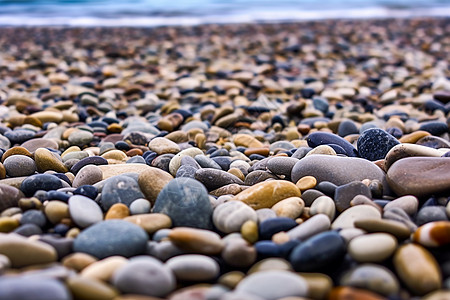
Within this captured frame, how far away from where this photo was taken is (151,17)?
12.4 metres

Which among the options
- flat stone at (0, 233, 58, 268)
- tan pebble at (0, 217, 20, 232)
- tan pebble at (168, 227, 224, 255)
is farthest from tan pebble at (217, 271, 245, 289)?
tan pebble at (0, 217, 20, 232)

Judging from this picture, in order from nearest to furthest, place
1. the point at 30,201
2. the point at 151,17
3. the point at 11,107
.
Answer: the point at 30,201
the point at 11,107
the point at 151,17

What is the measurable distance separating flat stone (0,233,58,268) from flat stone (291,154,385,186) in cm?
117

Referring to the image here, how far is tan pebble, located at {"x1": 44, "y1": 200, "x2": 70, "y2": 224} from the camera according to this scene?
63.3 inches

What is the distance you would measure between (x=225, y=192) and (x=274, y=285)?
0.79 metres

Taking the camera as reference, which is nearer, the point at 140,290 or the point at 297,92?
the point at 140,290

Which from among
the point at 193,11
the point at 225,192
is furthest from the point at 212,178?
the point at 193,11

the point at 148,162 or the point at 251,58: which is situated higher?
the point at 251,58

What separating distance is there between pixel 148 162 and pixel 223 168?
1.45ft

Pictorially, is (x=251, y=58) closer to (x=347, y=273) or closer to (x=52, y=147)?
(x=52, y=147)

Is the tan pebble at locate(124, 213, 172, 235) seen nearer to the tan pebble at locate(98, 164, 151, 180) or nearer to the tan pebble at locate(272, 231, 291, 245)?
the tan pebble at locate(272, 231, 291, 245)

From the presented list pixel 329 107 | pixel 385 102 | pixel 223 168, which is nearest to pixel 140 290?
pixel 223 168

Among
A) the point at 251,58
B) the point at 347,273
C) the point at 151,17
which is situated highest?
the point at 151,17

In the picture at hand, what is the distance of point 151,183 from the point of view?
1.86 meters
